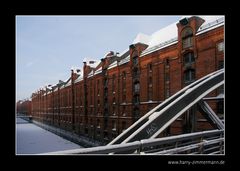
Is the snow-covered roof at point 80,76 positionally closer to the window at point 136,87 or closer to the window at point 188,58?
the window at point 136,87

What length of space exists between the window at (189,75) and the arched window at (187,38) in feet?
4.47

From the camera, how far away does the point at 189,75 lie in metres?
10.1

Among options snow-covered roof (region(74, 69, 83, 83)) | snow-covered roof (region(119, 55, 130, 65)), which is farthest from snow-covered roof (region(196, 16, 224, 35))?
snow-covered roof (region(74, 69, 83, 83))

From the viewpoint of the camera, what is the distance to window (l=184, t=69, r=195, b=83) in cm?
998

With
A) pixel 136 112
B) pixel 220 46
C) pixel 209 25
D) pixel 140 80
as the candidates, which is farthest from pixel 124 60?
pixel 220 46

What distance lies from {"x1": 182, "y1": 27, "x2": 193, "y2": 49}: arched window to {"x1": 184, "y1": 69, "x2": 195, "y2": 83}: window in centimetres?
136

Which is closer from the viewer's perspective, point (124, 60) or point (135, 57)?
point (135, 57)

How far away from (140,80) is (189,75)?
3.48 metres

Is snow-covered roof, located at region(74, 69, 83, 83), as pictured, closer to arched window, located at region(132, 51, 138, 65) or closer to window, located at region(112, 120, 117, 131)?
window, located at region(112, 120, 117, 131)

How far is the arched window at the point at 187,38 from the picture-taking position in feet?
33.1

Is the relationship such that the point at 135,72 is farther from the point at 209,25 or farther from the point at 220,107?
the point at 220,107
